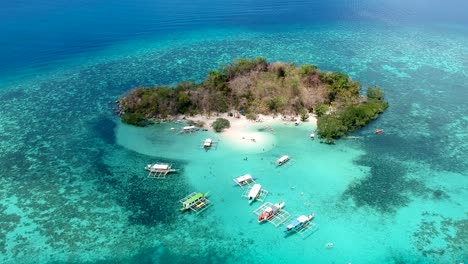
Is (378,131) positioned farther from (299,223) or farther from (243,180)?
(299,223)

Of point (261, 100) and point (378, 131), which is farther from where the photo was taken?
point (261, 100)

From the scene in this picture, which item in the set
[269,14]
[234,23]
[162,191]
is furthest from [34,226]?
[269,14]

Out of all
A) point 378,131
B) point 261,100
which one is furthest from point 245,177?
point 378,131

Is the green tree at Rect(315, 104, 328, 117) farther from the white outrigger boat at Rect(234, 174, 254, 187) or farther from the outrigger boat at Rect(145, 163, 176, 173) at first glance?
the outrigger boat at Rect(145, 163, 176, 173)

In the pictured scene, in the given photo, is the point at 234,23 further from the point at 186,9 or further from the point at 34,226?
the point at 34,226

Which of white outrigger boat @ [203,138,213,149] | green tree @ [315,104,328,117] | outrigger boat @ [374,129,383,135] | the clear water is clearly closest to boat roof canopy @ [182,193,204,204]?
the clear water
